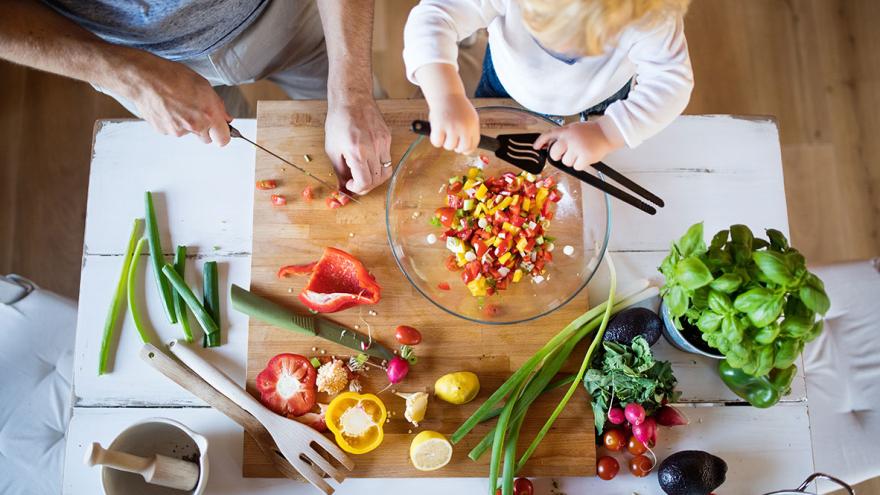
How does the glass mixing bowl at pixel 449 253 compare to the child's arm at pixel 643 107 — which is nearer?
the child's arm at pixel 643 107

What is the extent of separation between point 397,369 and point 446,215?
0.34 metres

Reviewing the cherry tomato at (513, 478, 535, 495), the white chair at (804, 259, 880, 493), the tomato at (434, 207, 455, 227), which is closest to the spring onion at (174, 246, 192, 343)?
the tomato at (434, 207, 455, 227)

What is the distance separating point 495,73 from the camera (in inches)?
58.3

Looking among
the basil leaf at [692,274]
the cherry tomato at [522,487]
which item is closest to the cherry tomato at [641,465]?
the cherry tomato at [522,487]

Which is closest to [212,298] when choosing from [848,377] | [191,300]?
[191,300]

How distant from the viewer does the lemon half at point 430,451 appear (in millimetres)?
1217

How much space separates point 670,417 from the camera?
49.1 inches

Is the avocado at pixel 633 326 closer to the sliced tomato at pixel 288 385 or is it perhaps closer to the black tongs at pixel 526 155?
the black tongs at pixel 526 155

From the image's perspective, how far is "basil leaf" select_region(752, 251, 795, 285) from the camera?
3.13 ft

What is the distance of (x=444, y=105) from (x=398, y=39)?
1320 millimetres

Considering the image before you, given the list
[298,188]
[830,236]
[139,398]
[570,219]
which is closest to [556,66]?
[570,219]

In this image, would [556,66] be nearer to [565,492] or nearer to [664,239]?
[664,239]

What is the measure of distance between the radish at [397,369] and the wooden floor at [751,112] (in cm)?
133

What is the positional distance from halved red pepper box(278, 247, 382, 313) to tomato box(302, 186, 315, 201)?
0.12 m
